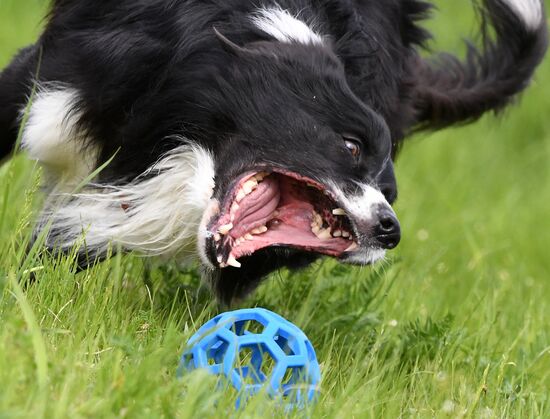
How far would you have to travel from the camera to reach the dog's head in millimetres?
3307

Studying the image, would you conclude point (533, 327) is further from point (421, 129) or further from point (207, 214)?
point (207, 214)

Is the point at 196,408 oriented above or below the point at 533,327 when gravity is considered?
above

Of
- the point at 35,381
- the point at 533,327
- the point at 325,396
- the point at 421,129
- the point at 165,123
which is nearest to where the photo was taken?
the point at 35,381

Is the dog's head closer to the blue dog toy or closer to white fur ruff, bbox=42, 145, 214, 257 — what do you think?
white fur ruff, bbox=42, 145, 214, 257

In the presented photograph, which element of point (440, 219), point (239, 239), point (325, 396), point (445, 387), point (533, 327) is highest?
point (239, 239)

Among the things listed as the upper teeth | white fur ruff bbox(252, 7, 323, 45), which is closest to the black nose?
the upper teeth

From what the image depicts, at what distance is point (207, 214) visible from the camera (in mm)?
3295

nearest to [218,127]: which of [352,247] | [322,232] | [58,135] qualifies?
[322,232]

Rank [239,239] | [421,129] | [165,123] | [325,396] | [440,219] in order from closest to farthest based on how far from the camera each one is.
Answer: [325,396] < [239,239] < [165,123] < [421,129] < [440,219]

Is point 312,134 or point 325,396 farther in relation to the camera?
point 312,134

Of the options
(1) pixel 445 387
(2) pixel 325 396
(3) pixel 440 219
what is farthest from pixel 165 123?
(3) pixel 440 219

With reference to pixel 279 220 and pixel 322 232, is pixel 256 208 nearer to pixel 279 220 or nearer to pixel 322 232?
pixel 279 220

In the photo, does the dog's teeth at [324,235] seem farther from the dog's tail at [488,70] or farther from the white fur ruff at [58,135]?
the dog's tail at [488,70]

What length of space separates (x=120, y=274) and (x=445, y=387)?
3.88 ft
